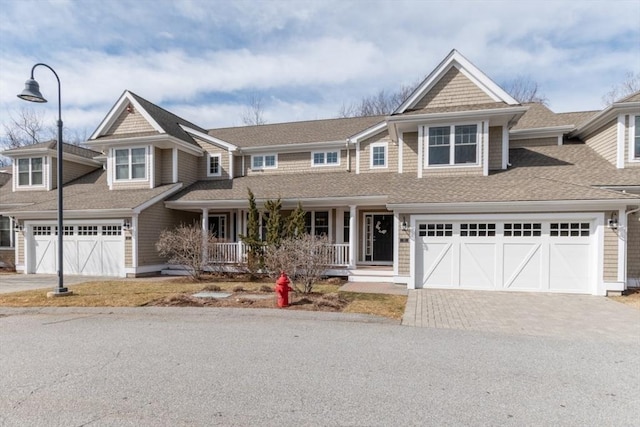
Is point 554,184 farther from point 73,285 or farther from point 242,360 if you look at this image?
point 73,285

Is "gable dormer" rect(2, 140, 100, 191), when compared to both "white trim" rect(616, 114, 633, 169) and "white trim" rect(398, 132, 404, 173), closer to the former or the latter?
"white trim" rect(398, 132, 404, 173)

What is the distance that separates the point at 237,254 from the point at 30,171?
13.0 m

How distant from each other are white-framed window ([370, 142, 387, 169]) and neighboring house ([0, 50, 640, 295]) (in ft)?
0.20

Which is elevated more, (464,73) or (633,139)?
(464,73)

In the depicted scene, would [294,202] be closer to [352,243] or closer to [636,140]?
[352,243]

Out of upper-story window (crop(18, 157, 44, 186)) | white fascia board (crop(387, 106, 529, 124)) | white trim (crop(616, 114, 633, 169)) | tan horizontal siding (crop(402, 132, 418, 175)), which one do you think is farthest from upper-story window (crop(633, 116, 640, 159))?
upper-story window (crop(18, 157, 44, 186))

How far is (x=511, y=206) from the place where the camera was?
1097cm

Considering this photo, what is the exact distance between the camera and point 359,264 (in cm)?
1495

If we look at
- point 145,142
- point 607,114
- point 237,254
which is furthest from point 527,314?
point 145,142

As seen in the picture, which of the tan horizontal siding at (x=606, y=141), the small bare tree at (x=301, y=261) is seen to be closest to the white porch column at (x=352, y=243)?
the small bare tree at (x=301, y=261)

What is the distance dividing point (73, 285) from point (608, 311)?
15.7 meters

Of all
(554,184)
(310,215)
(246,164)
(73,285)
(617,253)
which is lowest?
(73,285)

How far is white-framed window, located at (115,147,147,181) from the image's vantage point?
16531 mm

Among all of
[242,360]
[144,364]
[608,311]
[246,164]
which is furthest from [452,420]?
[246,164]
